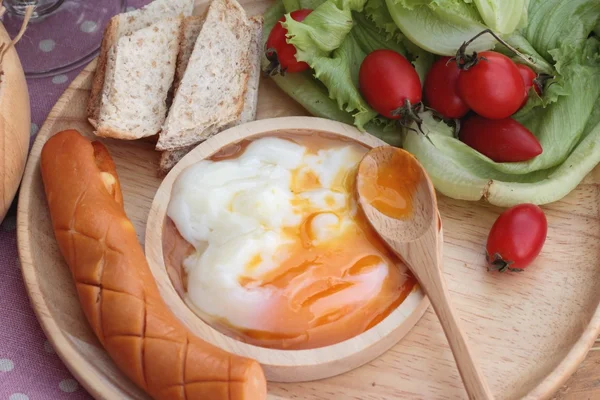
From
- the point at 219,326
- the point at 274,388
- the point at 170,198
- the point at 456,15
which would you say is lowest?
the point at 274,388

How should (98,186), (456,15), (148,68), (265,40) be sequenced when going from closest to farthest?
(98,186)
(456,15)
(148,68)
(265,40)

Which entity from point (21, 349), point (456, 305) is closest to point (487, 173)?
point (456, 305)

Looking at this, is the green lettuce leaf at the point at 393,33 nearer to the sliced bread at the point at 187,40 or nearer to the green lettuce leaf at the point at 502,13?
the green lettuce leaf at the point at 502,13

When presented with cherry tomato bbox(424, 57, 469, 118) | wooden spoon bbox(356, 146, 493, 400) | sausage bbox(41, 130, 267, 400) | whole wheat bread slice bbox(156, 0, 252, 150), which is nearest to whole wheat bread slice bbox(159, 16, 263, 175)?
whole wheat bread slice bbox(156, 0, 252, 150)

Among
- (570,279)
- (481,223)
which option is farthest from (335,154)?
(570,279)

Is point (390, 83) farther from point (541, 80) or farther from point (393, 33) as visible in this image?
point (541, 80)

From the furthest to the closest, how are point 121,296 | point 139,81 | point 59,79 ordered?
point 59,79, point 139,81, point 121,296

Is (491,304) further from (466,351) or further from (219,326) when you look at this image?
(219,326)
